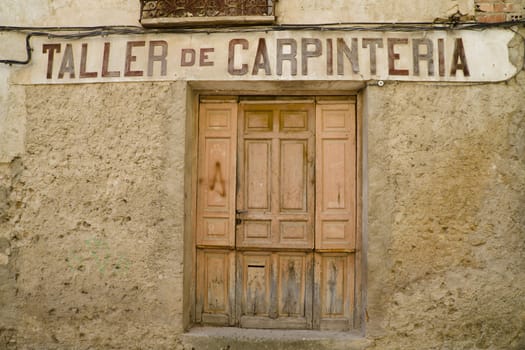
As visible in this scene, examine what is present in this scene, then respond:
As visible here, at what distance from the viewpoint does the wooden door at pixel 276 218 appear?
3889 mm

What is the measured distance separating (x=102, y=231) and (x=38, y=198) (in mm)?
657

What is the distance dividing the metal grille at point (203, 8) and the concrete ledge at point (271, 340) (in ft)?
9.09

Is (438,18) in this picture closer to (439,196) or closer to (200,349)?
(439,196)

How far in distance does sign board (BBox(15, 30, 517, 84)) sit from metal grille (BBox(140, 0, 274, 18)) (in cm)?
19

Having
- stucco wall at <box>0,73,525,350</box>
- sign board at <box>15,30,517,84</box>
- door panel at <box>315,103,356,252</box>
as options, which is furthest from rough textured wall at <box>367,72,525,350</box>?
door panel at <box>315,103,356,252</box>

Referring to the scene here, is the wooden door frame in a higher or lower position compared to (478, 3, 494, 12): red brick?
lower

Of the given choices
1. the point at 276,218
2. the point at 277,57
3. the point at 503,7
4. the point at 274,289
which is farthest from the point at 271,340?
the point at 503,7

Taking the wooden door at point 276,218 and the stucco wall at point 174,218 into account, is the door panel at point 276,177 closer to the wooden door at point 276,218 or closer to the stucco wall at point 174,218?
the wooden door at point 276,218

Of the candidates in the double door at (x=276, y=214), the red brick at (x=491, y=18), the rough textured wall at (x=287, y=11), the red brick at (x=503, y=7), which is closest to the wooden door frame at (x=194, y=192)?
the double door at (x=276, y=214)

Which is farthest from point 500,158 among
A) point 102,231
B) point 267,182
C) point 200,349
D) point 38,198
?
point 38,198

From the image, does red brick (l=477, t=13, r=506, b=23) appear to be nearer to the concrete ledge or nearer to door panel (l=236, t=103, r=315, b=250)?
door panel (l=236, t=103, r=315, b=250)

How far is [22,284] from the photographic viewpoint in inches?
149

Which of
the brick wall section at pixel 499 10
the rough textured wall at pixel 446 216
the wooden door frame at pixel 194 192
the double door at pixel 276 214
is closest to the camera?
the rough textured wall at pixel 446 216

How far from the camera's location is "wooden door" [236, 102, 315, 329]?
3.89m
